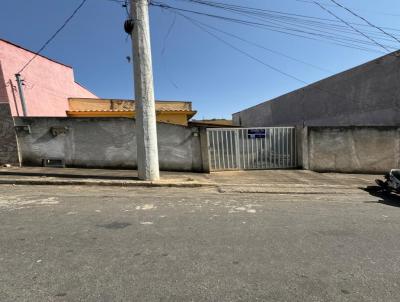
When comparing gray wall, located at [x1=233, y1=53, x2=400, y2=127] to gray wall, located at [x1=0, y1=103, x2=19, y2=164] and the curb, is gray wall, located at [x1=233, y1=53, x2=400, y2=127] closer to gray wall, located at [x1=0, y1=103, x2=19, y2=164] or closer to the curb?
the curb

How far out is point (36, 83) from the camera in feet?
44.5

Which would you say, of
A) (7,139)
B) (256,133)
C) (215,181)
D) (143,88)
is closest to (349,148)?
(256,133)

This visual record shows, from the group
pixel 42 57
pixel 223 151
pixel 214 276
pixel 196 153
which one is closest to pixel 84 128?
pixel 196 153

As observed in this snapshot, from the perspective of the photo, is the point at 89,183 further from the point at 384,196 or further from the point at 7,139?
the point at 384,196

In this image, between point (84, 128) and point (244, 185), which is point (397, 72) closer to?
point (244, 185)

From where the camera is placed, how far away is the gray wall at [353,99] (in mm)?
13805

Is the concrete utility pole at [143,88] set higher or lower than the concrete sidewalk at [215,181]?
higher

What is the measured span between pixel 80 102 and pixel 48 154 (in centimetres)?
742

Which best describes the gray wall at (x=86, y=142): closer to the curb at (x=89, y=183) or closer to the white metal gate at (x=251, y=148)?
the white metal gate at (x=251, y=148)

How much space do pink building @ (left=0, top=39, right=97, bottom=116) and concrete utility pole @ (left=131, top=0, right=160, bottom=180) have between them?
253 inches

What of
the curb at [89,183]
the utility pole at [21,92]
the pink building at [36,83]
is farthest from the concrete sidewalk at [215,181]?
the pink building at [36,83]

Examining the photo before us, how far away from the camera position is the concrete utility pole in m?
8.07

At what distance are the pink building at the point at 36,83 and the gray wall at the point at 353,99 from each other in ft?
54.6

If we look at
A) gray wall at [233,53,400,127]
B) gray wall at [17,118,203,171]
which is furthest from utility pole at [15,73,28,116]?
gray wall at [233,53,400,127]
